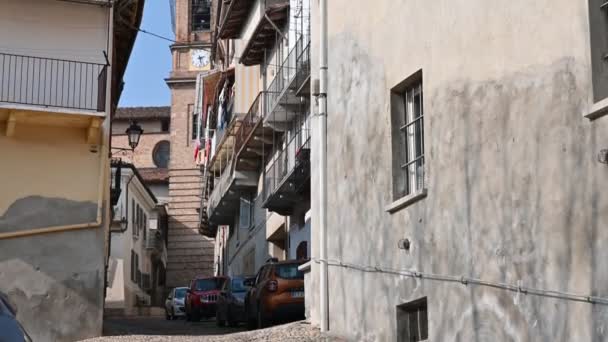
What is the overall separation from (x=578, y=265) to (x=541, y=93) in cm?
175

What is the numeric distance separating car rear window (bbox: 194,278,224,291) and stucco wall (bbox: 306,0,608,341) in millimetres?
19240

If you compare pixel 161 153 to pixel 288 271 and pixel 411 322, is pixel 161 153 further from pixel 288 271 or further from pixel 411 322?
pixel 411 322

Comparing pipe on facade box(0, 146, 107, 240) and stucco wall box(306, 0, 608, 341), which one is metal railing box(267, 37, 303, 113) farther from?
stucco wall box(306, 0, 608, 341)

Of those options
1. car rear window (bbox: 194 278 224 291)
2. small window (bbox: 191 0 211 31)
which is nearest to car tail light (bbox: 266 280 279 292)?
car rear window (bbox: 194 278 224 291)

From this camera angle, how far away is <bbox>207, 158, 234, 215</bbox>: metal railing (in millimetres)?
40084

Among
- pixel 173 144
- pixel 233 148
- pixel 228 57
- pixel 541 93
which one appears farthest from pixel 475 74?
pixel 173 144

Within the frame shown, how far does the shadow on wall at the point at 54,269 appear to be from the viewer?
20328 millimetres

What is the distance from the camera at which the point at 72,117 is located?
2117cm

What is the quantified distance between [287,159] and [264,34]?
4871mm

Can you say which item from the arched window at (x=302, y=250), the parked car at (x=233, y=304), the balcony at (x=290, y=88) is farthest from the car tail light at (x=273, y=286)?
the arched window at (x=302, y=250)

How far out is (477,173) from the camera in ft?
38.8

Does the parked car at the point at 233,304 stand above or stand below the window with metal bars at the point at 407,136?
below

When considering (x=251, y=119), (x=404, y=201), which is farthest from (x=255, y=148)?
(x=404, y=201)

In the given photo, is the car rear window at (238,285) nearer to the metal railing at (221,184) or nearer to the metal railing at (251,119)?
the metal railing at (251,119)
